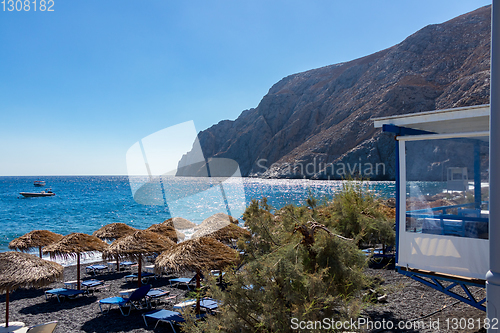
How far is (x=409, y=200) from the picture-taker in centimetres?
459

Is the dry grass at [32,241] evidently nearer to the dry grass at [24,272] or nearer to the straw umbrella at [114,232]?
the straw umbrella at [114,232]

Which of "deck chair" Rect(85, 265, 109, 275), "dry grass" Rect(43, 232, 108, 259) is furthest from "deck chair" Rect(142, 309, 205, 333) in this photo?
"deck chair" Rect(85, 265, 109, 275)

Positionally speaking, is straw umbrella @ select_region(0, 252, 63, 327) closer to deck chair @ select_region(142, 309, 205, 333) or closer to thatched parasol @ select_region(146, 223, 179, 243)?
deck chair @ select_region(142, 309, 205, 333)

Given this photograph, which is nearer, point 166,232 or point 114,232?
point 114,232

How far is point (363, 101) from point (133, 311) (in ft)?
265

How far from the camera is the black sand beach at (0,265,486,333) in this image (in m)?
5.50

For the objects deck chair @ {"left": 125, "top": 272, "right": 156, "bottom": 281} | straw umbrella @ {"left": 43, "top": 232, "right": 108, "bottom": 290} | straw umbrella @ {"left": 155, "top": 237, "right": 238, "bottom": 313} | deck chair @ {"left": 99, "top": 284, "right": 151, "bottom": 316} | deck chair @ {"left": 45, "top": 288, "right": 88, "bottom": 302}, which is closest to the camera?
straw umbrella @ {"left": 155, "top": 237, "right": 238, "bottom": 313}

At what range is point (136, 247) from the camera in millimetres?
8547

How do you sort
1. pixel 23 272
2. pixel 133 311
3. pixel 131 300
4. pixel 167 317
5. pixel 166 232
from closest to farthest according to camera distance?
1. pixel 167 317
2. pixel 23 272
3. pixel 131 300
4. pixel 133 311
5. pixel 166 232

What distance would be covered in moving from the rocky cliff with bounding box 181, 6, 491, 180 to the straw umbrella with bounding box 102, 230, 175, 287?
188ft

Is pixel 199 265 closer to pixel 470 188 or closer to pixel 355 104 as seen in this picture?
pixel 470 188

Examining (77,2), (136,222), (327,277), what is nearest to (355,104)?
(136,222)

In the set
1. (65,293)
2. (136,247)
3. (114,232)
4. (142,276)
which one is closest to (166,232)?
(114,232)

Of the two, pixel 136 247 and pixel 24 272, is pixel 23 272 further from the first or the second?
pixel 136 247
